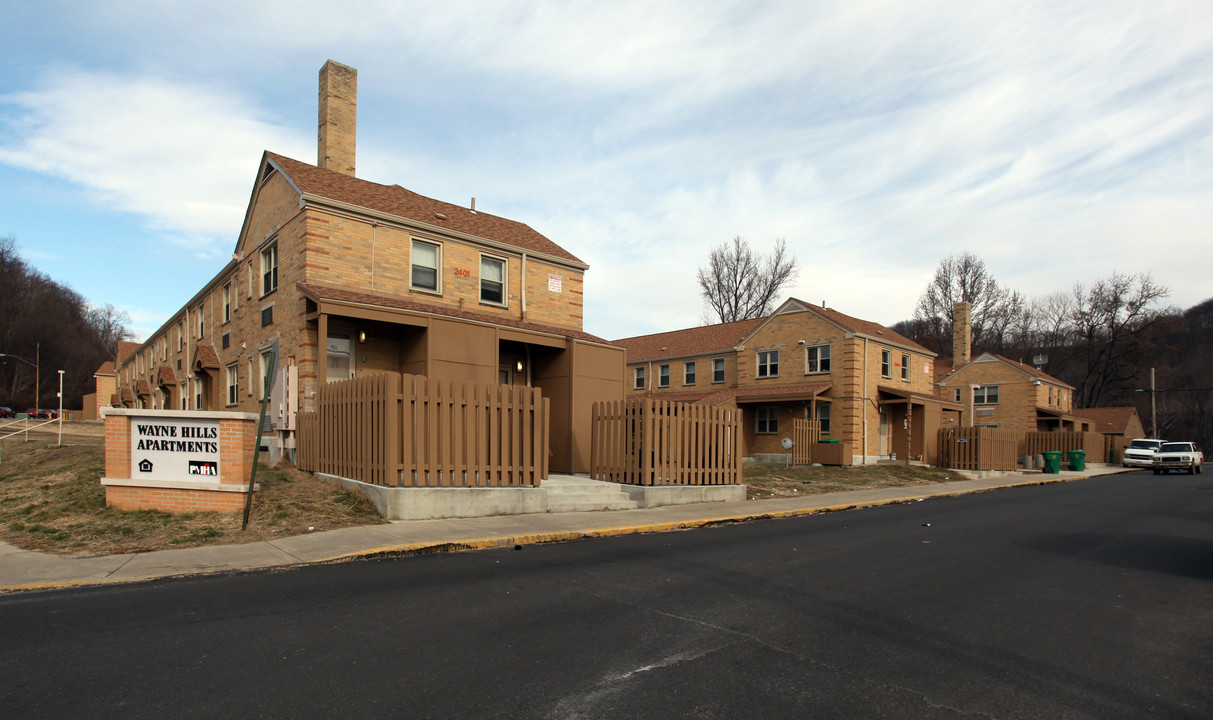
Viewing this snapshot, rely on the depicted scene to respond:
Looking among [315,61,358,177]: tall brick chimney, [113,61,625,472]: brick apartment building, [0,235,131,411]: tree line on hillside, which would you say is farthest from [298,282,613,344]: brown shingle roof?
[0,235,131,411]: tree line on hillside

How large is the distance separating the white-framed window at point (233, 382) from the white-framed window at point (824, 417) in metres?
25.0

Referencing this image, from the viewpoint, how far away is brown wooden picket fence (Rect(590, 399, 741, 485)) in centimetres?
1399

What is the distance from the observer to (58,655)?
471 centimetres

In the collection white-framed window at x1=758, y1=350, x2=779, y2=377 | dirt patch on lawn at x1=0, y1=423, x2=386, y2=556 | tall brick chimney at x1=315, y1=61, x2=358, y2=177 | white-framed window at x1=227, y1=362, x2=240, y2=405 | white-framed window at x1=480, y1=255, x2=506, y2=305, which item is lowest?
dirt patch on lawn at x1=0, y1=423, x2=386, y2=556

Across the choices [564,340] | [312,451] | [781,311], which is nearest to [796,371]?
[781,311]

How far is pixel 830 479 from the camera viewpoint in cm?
2256

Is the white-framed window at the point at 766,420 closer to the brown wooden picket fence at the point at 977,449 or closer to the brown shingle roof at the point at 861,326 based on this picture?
the brown shingle roof at the point at 861,326

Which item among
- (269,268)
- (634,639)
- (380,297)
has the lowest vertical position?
(634,639)

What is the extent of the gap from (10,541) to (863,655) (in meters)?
10.1

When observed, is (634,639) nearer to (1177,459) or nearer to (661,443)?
(661,443)

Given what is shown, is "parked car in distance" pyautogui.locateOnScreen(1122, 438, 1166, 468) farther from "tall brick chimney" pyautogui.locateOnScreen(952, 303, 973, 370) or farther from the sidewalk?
the sidewalk

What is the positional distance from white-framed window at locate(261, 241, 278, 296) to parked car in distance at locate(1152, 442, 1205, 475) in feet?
141

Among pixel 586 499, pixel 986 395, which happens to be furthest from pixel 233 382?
pixel 986 395

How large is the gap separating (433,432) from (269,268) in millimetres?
9064
